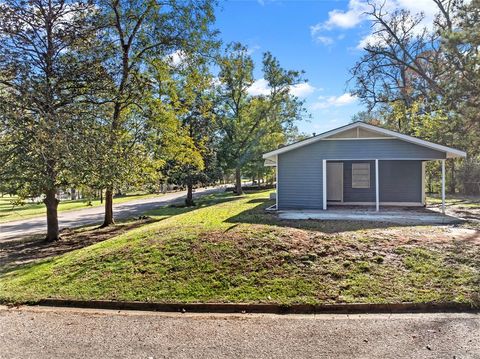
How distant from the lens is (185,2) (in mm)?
11750

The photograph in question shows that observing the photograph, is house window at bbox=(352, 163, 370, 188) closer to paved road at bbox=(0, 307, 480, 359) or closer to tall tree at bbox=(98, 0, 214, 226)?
tall tree at bbox=(98, 0, 214, 226)

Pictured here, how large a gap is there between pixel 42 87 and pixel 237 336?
18.0ft

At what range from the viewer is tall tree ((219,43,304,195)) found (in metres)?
26.3

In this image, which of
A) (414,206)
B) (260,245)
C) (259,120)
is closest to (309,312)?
(260,245)

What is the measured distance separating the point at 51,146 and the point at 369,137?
1030 cm

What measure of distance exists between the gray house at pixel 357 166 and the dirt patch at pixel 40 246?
274 inches

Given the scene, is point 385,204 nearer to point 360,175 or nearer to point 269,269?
point 360,175

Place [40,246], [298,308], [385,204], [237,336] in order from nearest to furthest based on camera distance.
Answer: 1. [237,336]
2. [298,308]
3. [40,246]
4. [385,204]

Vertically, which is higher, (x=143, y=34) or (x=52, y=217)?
(x=143, y=34)

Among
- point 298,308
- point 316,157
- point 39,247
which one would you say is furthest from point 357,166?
point 39,247

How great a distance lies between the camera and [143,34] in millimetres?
12344

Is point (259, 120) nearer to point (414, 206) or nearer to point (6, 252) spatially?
point (414, 206)

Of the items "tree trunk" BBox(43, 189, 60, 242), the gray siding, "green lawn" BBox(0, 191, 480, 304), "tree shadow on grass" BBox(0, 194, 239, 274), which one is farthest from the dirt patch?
the gray siding

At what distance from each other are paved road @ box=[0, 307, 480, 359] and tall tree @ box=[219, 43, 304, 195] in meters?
21.7
